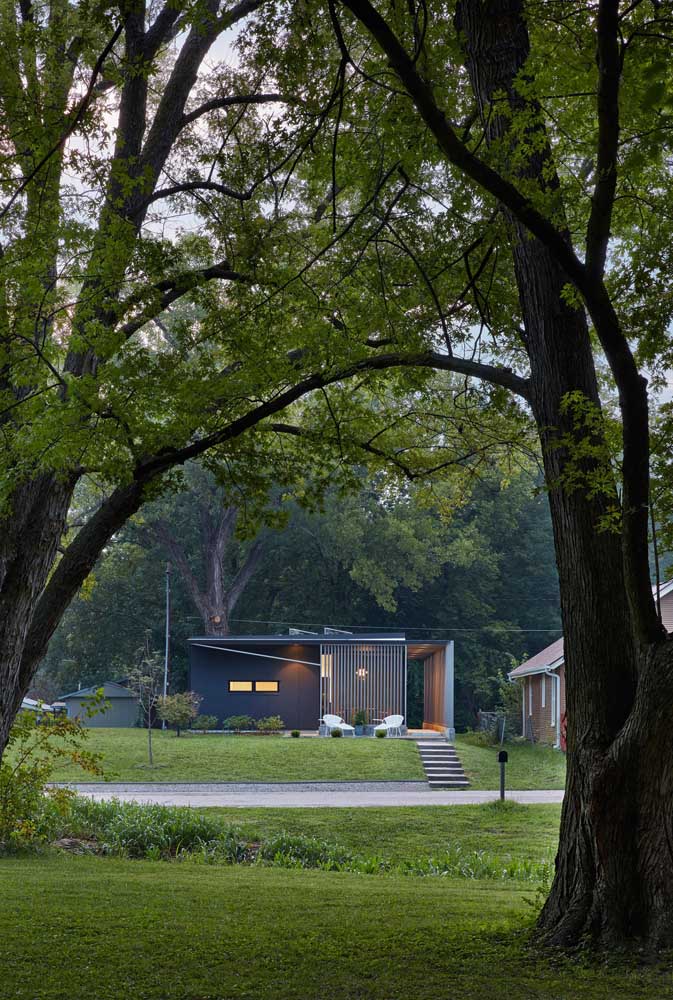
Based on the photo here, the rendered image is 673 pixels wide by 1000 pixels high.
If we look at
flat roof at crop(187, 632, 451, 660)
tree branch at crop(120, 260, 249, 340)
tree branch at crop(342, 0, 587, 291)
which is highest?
tree branch at crop(120, 260, 249, 340)

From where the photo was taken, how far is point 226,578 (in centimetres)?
4375

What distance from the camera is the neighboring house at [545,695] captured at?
91.5 ft

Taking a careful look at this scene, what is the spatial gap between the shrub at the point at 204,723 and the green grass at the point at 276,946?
2154 cm

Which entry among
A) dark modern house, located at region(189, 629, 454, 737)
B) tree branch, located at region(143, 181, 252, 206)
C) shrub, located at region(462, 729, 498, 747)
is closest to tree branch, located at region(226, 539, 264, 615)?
dark modern house, located at region(189, 629, 454, 737)

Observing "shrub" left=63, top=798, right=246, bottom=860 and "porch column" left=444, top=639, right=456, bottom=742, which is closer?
"shrub" left=63, top=798, right=246, bottom=860

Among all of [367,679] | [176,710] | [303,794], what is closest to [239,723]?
[176,710]

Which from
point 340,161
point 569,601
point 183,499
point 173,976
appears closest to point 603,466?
point 569,601

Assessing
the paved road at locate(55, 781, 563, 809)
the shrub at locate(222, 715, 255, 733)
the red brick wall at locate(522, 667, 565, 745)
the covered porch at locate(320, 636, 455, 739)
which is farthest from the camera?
the covered porch at locate(320, 636, 455, 739)

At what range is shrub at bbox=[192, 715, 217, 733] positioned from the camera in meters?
30.5

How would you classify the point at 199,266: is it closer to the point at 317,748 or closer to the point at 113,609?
the point at 317,748

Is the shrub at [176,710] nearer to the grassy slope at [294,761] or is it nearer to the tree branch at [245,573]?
the grassy slope at [294,761]

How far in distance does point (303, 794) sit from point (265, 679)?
13.1m

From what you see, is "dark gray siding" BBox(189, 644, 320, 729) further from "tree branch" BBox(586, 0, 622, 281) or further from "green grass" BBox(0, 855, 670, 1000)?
"tree branch" BBox(586, 0, 622, 281)

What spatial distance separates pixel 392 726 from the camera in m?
28.1
